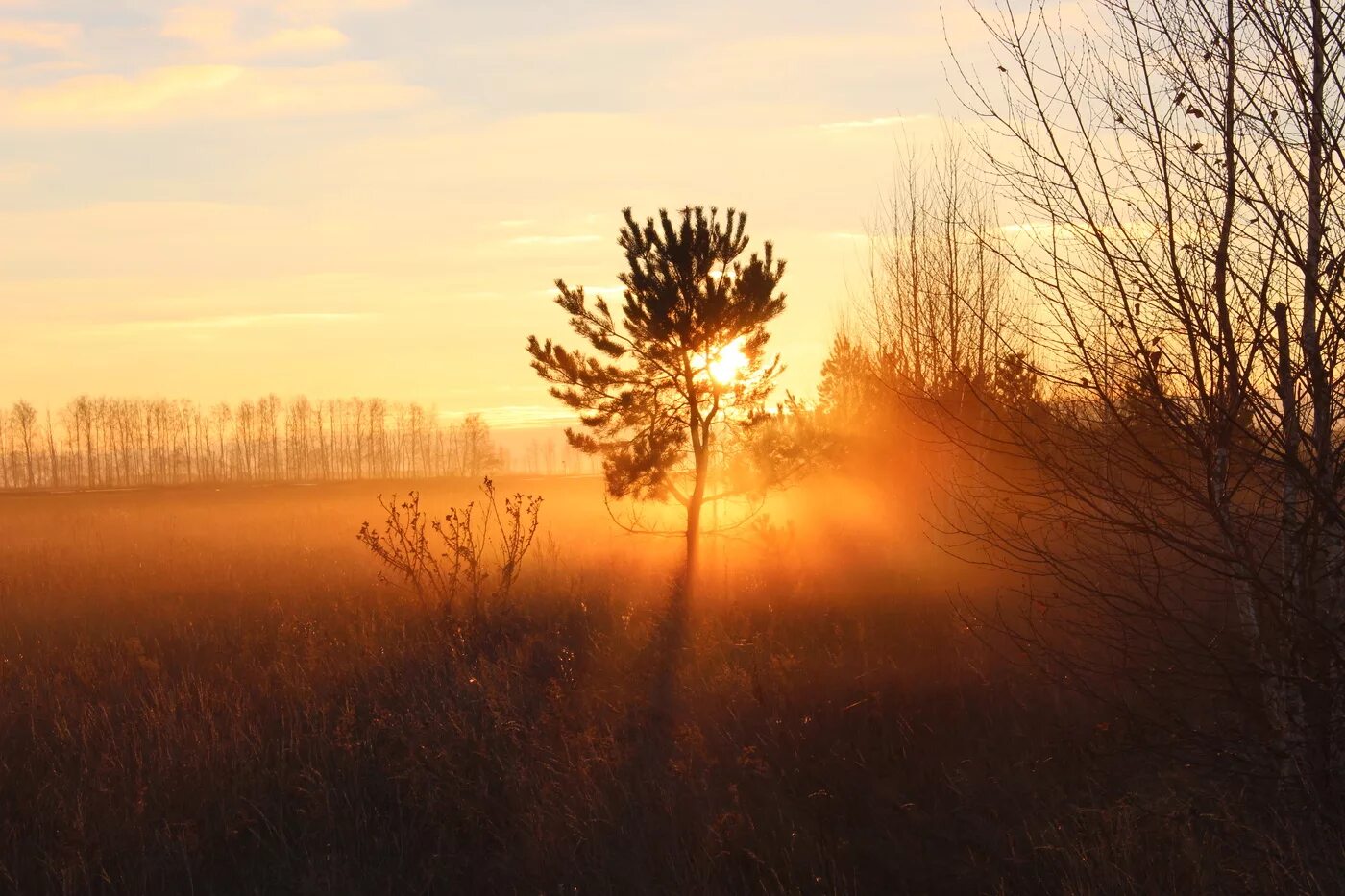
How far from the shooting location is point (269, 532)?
85.8 ft

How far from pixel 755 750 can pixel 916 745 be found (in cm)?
120

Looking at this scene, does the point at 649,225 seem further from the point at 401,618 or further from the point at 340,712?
the point at 340,712

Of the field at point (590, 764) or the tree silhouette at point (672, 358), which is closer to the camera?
the field at point (590, 764)

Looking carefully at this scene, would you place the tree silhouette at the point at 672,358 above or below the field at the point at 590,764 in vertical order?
above

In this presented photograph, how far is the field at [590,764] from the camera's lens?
601cm

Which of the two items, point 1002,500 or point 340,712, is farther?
point 340,712

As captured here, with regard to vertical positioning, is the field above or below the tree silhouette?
below

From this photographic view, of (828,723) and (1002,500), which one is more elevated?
(1002,500)

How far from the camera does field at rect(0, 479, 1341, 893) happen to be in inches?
237

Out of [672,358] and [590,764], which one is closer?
[590,764]

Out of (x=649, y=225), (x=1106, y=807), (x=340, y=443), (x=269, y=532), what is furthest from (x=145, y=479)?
(x=1106, y=807)

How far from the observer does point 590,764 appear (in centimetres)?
738

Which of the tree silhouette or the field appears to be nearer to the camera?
Answer: the field

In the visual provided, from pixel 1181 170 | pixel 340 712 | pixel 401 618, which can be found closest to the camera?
pixel 1181 170
